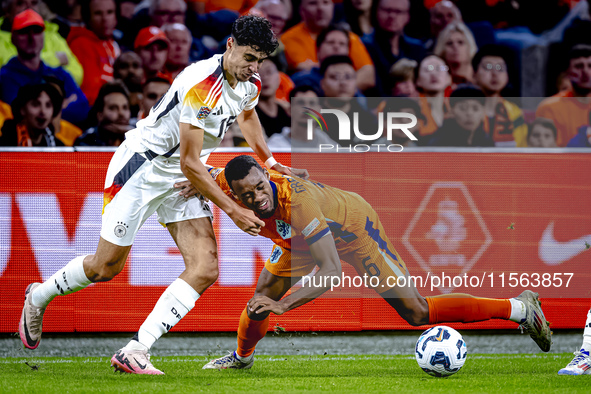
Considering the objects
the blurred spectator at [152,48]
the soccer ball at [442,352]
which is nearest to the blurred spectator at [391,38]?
the blurred spectator at [152,48]

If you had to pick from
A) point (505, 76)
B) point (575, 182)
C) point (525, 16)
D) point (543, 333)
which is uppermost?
point (525, 16)

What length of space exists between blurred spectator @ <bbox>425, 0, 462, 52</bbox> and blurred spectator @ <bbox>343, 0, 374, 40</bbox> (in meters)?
0.73

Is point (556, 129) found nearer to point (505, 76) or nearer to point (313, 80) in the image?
point (505, 76)

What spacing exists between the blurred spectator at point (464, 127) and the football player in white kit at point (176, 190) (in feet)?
5.94

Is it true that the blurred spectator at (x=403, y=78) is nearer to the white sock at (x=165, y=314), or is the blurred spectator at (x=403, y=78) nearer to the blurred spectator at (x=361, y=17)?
the blurred spectator at (x=361, y=17)

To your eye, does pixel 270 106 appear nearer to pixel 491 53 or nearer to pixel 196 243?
pixel 491 53

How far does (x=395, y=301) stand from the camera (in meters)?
4.94

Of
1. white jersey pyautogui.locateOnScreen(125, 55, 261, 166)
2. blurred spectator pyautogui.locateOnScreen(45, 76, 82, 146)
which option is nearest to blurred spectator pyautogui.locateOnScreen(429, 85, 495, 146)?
white jersey pyautogui.locateOnScreen(125, 55, 261, 166)

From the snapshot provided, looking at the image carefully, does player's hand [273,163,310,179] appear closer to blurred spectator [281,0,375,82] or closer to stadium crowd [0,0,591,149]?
stadium crowd [0,0,591,149]

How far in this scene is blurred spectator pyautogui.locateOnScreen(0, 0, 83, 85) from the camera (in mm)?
7203

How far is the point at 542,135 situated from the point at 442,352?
2781 mm

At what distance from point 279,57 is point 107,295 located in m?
3.44

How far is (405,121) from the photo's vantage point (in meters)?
5.84

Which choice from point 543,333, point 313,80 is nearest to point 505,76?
point 313,80
